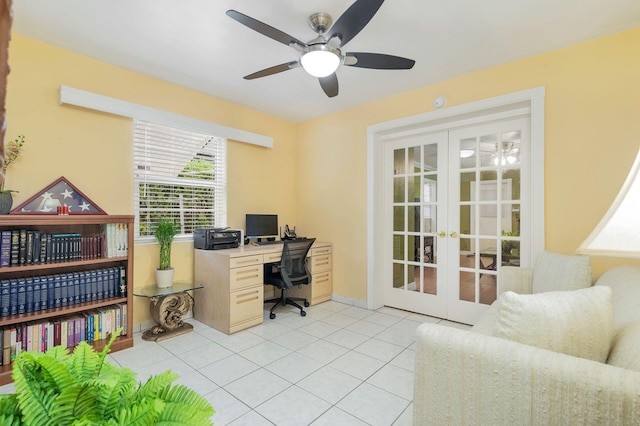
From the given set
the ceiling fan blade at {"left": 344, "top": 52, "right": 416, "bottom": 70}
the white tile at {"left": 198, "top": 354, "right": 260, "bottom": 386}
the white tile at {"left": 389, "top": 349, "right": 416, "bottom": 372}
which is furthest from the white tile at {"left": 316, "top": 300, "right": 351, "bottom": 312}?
the ceiling fan blade at {"left": 344, "top": 52, "right": 416, "bottom": 70}

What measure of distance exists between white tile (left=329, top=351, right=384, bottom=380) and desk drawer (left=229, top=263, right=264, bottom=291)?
1.19m

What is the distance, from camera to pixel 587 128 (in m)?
2.44

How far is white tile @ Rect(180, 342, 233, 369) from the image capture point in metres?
2.42

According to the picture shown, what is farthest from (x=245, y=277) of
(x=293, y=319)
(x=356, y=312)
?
(x=356, y=312)

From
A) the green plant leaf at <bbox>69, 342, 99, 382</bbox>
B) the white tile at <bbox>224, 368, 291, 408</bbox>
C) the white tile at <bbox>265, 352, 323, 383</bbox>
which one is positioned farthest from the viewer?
the white tile at <bbox>265, 352, 323, 383</bbox>

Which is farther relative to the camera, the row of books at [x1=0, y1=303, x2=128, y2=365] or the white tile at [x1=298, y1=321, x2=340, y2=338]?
the white tile at [x1=298, y1=321, x2=340, y2=338]

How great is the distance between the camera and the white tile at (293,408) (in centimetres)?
177

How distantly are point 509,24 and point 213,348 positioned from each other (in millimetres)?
3511

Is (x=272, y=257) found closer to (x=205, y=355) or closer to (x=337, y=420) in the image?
(x=205, y=355)

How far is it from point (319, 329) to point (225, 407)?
1.36 meters

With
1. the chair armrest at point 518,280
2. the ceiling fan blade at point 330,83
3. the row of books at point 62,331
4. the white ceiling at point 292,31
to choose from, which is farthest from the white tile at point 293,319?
the white ceiling at point 292,31

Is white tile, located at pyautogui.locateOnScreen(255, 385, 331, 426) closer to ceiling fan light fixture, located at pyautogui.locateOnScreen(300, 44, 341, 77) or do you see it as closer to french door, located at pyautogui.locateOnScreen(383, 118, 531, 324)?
french door, located at pyautogui.locateOnScreen(383, 118, 531, 324)

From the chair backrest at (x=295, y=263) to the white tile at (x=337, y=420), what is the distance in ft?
5.16

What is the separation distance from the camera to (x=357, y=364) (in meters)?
2.39
